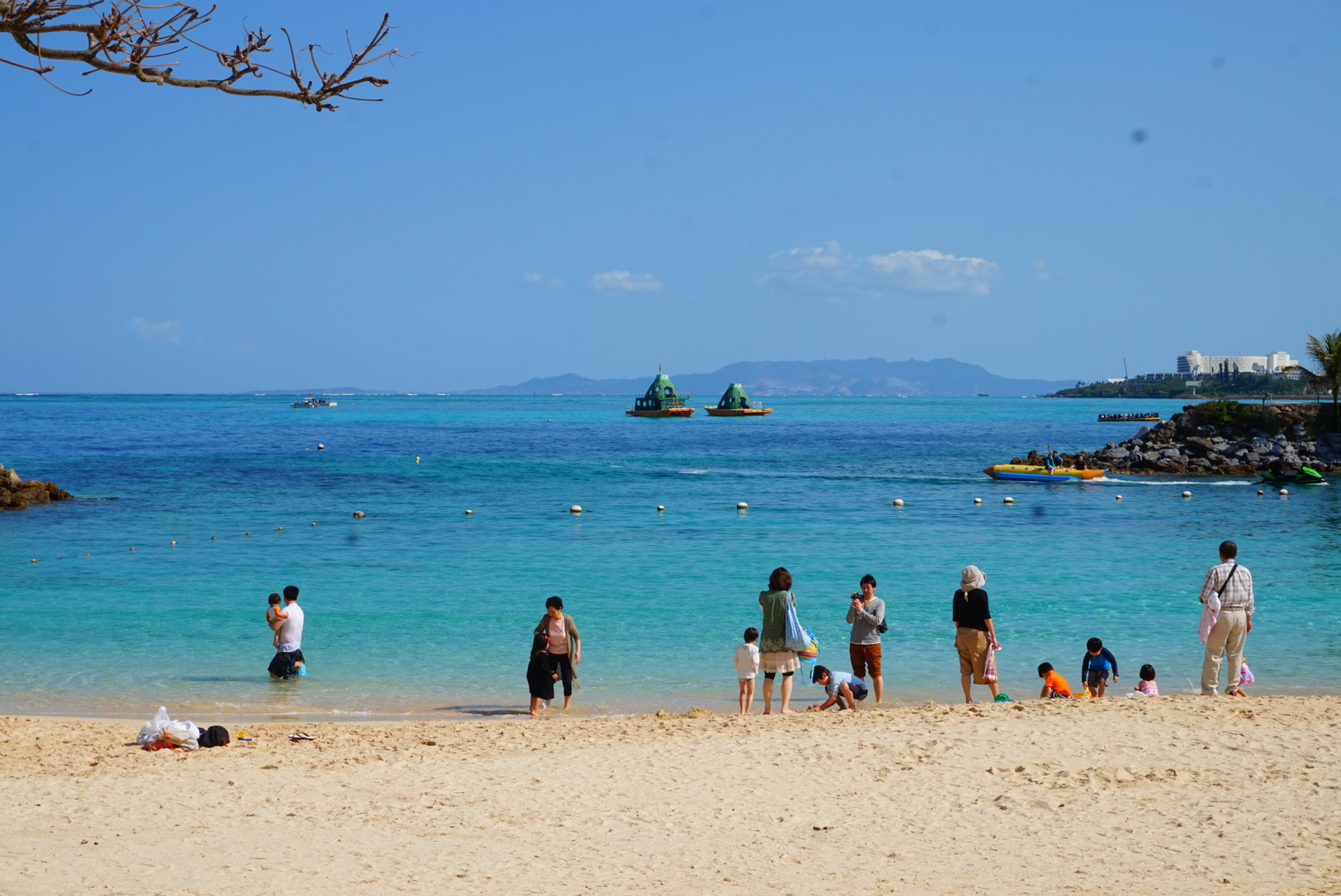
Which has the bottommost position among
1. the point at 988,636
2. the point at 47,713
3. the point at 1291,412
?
the point at 47,713

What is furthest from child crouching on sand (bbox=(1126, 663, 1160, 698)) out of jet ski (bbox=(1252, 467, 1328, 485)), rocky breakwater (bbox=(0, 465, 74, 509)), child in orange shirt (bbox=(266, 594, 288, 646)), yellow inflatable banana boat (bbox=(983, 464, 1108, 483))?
jet ski (bbox=(1252, 467, 1328, 485))

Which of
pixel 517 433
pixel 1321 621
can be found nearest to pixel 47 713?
pixel 1321 621

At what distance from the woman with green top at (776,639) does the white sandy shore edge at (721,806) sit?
0.60 meters

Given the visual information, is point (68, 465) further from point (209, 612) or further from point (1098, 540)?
point (1098, 540)

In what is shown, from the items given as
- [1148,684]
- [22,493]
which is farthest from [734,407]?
[1148,684]

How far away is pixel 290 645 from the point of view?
45.7 feet

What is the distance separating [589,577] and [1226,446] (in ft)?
139

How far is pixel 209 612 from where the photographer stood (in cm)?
1880

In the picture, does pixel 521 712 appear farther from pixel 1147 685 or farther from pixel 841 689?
pixel 1147 685

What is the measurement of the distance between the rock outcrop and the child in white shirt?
44.8m

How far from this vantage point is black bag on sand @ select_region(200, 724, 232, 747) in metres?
10.2

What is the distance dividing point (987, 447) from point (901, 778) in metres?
77.4

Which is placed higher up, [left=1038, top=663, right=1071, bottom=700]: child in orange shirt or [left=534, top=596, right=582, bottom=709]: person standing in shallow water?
[left=534, top=596, right=582, bottom=709]: person standing in shallow water

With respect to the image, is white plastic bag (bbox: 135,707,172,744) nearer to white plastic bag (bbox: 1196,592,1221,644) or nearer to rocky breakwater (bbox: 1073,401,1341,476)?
white plastic bag (bbox: 1196,592,1221,644)
